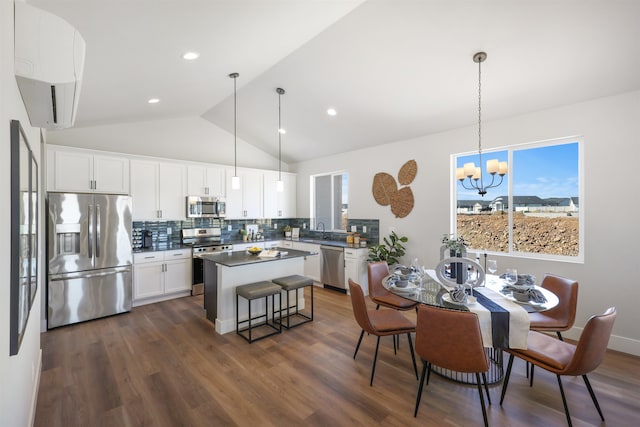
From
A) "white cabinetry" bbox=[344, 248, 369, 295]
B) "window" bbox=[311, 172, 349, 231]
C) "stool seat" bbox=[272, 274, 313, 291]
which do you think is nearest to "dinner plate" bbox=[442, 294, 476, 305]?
"stool seat" bbox=[272, 274, 313, 291]

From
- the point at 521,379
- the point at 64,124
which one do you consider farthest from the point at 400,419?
the point at 64,124

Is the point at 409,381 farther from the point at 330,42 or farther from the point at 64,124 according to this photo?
the point at 330,42

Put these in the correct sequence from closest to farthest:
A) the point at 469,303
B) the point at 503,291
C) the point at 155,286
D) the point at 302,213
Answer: the point at 469,303, the point at 503,291, the point at 155,286, the point at 302,213

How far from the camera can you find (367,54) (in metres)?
3.25

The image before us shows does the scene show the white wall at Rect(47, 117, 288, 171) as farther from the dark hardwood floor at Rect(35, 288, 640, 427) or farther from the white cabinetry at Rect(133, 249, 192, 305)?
the dark hardwood floor at Rect(35, 288, 640, 427)

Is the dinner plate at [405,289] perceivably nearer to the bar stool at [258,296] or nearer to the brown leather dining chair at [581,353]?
the brown leather dining chair at [581,353]

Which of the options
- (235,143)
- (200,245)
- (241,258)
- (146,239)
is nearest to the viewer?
(241,258)

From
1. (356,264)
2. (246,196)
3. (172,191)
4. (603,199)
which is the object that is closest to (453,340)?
(603,199)

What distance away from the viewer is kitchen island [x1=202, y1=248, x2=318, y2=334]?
368cm

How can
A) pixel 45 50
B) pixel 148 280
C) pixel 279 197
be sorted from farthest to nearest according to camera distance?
pixel 279 197 < pixel 148 280 < pixel 45 50

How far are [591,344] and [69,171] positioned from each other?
5864mm

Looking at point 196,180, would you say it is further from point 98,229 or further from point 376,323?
point 376,323

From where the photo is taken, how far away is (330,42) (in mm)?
3189

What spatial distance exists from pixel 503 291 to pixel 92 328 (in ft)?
15.7
